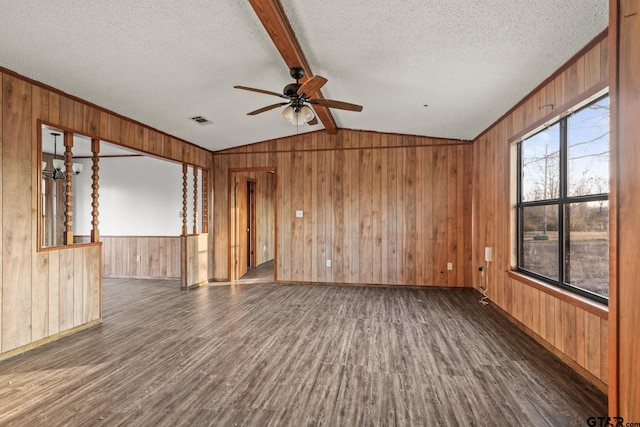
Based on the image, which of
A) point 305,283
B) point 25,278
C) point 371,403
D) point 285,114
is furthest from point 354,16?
point 305,283

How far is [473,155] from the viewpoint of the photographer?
17.4 feet

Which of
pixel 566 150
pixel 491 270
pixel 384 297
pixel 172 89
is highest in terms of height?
pixel 172 89

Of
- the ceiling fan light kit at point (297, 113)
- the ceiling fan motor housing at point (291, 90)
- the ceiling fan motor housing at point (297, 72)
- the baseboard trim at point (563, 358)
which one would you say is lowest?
the baseboard trim at point (563, 358)

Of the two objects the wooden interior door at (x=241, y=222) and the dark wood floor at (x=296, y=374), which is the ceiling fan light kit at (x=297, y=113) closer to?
the dark wood floor at (x=296, y=374)

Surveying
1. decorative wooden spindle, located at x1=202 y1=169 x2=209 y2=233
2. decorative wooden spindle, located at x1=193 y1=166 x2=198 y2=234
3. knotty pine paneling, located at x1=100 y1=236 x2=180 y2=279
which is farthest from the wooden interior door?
knotty pine paneling, located at x1=100 y1=236 x2=180 y2=279

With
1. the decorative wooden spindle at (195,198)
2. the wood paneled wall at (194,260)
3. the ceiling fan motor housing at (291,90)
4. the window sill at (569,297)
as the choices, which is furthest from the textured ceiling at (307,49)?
the wood paneled wall at (194,260)

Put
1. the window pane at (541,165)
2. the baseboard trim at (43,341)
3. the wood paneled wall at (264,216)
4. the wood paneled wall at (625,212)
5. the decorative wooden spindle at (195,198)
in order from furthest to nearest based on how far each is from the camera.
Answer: the wood paneled wall at (264,216) < the decorative wooden spindle at (195,198) < the window pane at (541,165) < the baseboard trim at (43,341) < the wood paneled wall at (625,212)

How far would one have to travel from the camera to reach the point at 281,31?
97.0 inches

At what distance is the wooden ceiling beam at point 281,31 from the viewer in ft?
7.30

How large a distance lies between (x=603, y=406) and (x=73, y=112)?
207 inches

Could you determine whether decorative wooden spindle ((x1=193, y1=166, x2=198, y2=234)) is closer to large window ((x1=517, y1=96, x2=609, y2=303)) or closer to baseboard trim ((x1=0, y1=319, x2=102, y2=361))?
baseboard trim ((x1=0, y1=319, x2=102, y2=361))

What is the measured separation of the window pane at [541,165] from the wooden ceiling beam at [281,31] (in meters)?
2.36

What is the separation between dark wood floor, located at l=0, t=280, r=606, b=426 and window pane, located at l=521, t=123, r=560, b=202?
1.48 metres

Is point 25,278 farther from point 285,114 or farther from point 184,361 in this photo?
point 285,114
